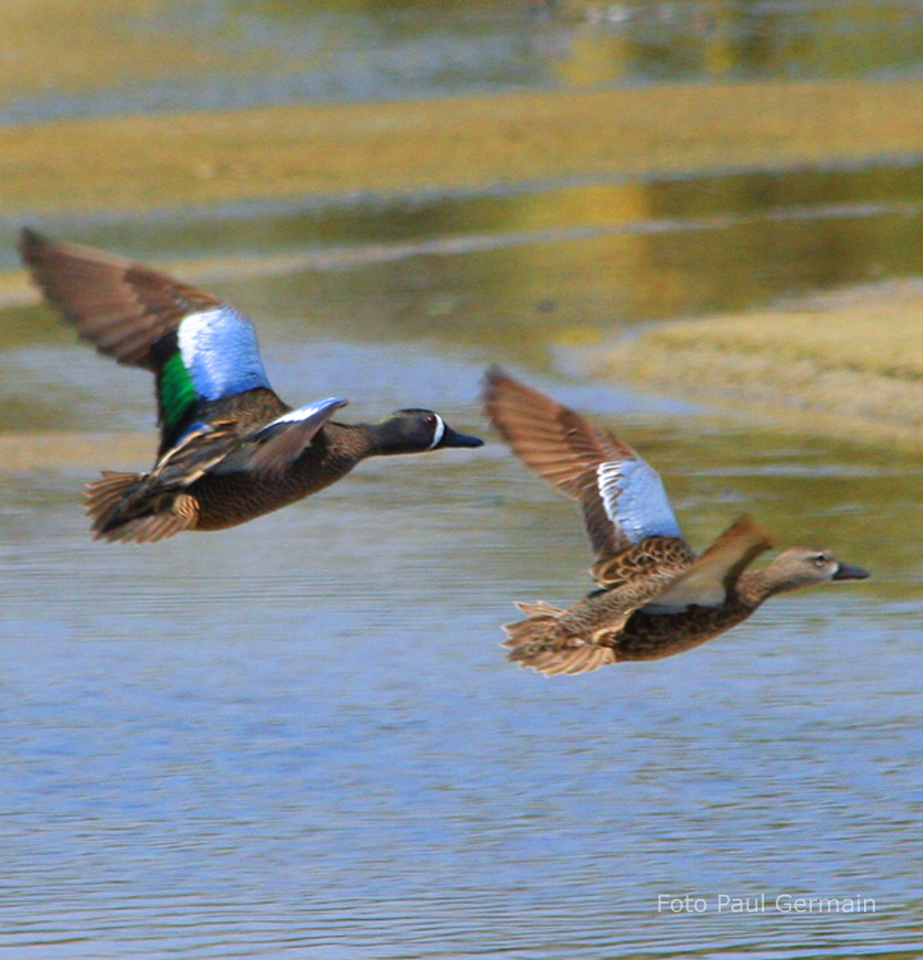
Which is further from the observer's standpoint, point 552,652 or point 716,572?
point 552,652

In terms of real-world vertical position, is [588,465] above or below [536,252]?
above

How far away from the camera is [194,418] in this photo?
7328 millimetres

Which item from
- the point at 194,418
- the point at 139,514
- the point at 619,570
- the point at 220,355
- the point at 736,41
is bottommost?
the point at 736,41

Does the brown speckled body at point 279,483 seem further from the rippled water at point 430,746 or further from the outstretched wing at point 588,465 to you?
the rippled water at point 430,746

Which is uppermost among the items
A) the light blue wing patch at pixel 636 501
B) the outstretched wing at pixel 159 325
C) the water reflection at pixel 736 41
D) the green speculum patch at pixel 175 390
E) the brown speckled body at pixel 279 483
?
the outstretched wing at pixel 159 325

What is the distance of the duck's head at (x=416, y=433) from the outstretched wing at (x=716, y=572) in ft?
4.95

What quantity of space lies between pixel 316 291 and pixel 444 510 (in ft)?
22.7

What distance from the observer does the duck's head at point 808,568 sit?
683 centimetres

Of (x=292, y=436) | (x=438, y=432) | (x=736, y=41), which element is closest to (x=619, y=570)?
(x=292, y=436)

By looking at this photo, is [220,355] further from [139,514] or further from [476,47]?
[476,47]

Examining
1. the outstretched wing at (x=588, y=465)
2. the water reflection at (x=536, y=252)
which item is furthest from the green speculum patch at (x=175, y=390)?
the water reflection at (x=536, y=252)

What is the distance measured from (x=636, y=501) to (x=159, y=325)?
1.80 m

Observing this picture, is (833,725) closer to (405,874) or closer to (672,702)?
(672,702)

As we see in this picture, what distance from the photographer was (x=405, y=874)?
6.55m
